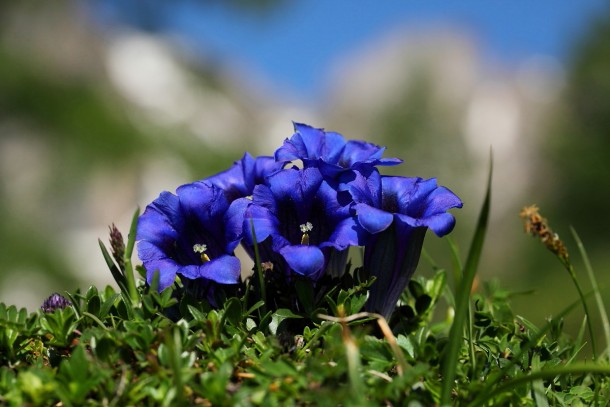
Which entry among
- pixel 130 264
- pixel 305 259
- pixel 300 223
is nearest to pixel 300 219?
pixel 300 223

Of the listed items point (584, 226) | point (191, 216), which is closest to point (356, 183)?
point (191, 216)

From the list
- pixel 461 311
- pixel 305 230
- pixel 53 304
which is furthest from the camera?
pixel 53 304

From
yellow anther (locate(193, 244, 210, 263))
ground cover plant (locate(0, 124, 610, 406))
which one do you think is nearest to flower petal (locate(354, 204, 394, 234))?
ground cover plant (locate(0, 124, 610, 406))

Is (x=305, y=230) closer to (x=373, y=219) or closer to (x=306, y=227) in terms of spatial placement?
(x=306, y=227)

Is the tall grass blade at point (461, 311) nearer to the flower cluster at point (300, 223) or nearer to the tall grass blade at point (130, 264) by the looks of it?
the flower cluster at point (300, 223)

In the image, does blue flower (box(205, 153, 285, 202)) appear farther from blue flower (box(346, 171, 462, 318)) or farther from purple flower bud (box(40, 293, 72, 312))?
purple flower bud (box(40, 293, 72, 312))

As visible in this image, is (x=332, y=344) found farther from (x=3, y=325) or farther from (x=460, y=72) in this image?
(x=460, y=72)

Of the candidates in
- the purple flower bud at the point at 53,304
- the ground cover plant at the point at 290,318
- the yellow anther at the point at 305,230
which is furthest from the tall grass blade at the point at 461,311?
the purple flower bud at the point at 53,304
